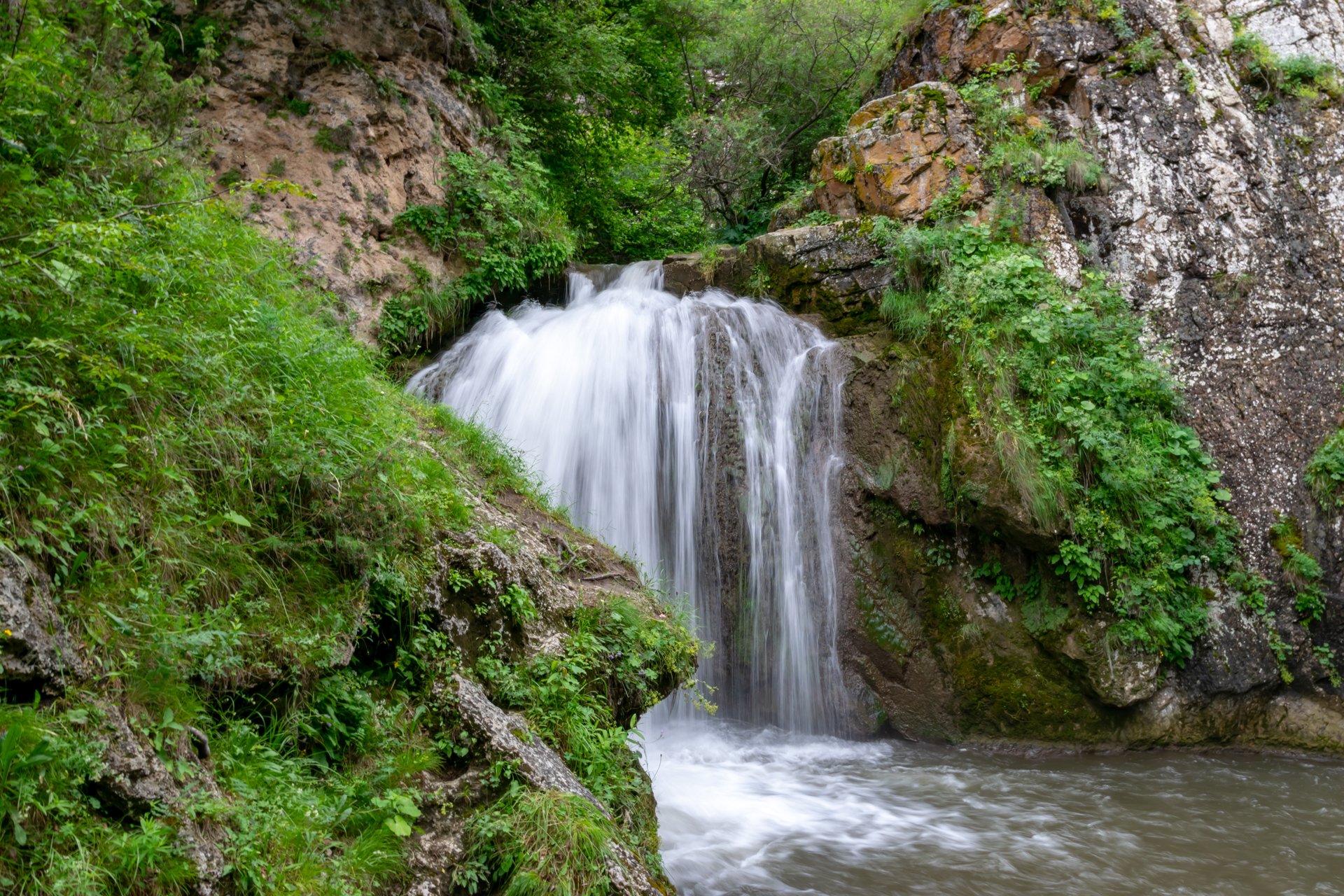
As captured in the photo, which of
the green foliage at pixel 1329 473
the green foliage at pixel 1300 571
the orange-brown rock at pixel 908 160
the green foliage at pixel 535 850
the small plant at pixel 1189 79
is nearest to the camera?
the green foliage at pixel 535 850

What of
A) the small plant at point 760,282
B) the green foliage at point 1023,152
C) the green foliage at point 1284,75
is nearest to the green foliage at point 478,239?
the small plant at point 760,282

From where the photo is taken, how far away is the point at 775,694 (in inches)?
277

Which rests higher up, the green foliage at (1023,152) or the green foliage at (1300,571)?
the green foliage at (1023,152)

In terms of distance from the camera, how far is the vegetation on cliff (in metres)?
2.19

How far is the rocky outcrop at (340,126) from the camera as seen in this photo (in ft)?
27.4

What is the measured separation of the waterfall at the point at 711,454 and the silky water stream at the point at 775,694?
0.02m

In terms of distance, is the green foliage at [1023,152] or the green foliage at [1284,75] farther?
the green foliage at [1284,75]

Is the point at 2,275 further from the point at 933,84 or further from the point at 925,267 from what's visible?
the point at 933,84

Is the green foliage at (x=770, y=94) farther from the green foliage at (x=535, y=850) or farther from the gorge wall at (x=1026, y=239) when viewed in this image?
the green foliage at (x=535, y=850)

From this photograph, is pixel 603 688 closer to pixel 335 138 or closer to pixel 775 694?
pixel 775 694

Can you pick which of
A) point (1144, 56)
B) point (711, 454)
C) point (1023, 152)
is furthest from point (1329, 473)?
point (711, 454)

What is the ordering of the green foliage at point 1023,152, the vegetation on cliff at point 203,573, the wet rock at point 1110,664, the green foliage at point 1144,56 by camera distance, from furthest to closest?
1. the green foliage at point 1144,56
2. the green foliage at point 1023,152
3. the wet rock at point 1110,664
4. the vegetation on cliff at point 203,573

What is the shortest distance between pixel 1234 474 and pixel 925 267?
3324mm

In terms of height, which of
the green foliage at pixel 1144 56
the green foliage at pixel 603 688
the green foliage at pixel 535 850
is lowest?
the green foliage at pixel 535 850
